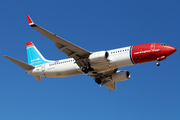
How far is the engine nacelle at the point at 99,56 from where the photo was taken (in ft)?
128

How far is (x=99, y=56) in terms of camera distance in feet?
129

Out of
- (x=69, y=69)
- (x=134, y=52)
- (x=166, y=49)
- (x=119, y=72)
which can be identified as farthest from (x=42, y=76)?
(x=166, y=49)

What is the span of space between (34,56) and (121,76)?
52.6 ft

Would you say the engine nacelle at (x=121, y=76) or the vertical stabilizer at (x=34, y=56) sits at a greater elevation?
the vertical stabilizer at (x=34, y=56)

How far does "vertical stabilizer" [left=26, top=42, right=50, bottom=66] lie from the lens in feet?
155

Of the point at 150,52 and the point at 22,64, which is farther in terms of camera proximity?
the point at 22,64

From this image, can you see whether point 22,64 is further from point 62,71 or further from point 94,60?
point 94,60

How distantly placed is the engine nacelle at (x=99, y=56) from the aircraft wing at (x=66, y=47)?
3.01 feet

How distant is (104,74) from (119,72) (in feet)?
8.48

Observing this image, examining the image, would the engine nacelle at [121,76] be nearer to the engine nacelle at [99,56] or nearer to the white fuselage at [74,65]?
the white fuselage at [74,65]

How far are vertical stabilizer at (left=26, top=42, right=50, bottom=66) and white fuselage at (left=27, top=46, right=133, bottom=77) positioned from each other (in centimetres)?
175

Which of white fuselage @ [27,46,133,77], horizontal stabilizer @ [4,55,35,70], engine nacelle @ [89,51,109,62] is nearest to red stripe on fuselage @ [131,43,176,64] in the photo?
white fuselage @ [27,46,133,77]

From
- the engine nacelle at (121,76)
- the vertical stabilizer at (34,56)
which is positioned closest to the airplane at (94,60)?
the engine nacelle at (121,76)

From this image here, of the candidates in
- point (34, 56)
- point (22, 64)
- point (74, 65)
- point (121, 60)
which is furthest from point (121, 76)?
point (22, 64)
